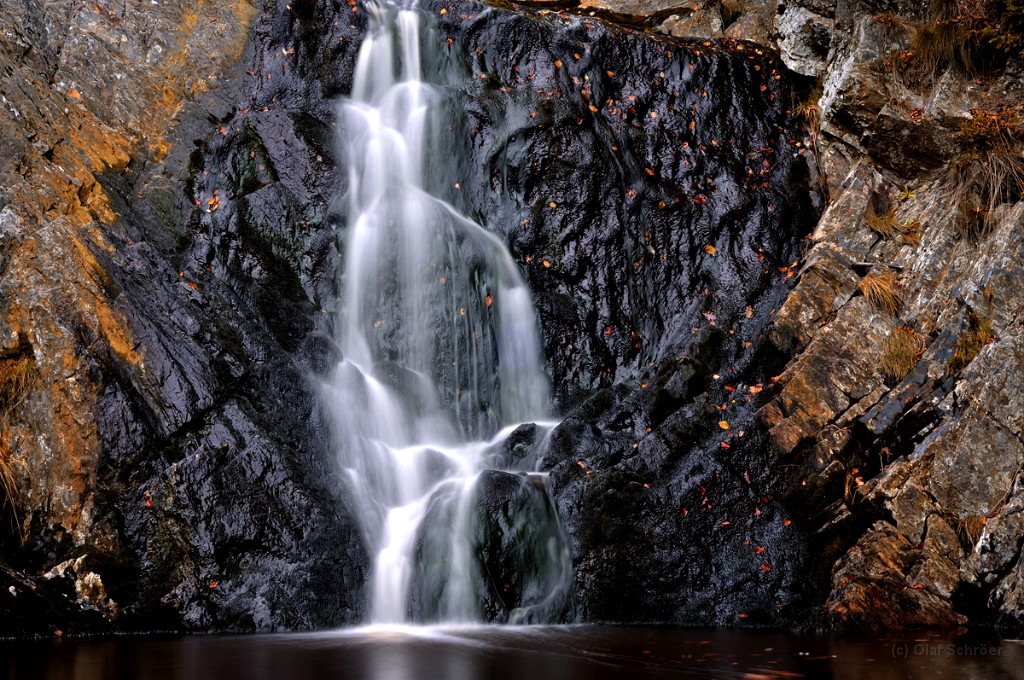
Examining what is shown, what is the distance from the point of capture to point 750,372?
852cm

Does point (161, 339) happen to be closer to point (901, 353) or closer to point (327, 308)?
point (327, 308)

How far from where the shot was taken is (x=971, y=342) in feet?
24.3

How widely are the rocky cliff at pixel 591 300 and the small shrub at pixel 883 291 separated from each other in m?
0.03

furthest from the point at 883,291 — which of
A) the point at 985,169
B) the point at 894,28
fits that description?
the point at 894,28

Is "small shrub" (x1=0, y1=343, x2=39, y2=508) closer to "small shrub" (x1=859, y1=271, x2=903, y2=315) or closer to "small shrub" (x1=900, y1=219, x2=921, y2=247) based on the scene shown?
"small shrub" (x1=859, y1=271, x2=903, y2=315)

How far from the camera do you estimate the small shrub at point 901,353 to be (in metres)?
7.80

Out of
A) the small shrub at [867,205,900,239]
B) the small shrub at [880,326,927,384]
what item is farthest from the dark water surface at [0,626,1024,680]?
the small shrub at [867,205,900,239]

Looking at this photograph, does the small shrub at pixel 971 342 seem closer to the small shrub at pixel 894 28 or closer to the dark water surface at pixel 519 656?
the dark water surface at pixel 519 656

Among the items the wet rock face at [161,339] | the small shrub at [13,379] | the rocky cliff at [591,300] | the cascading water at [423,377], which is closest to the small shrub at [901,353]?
the rocky cliff at [591,300]

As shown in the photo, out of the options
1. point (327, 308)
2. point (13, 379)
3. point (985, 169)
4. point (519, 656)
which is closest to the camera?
point (519, 656)

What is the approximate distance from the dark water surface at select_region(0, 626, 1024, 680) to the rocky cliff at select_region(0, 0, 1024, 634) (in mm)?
653

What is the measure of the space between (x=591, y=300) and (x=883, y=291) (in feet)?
9.94

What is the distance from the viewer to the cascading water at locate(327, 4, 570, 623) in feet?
25.1

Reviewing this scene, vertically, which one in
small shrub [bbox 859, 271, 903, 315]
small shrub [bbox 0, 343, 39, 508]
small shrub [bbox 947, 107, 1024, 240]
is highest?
small shrub [bbox 947, 107, 1024, 240]
